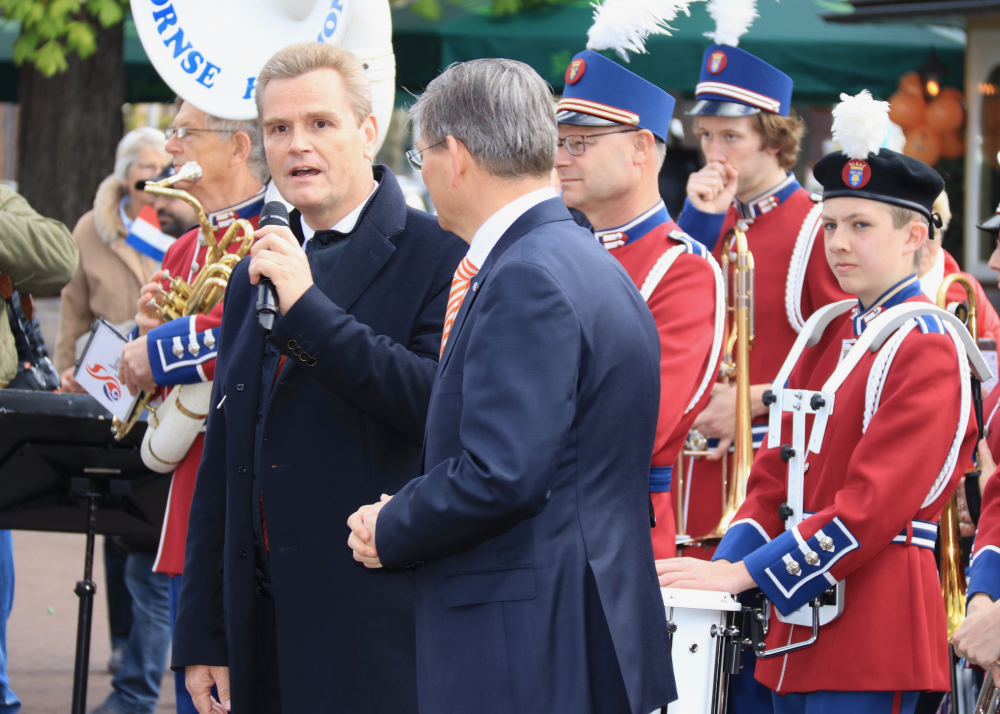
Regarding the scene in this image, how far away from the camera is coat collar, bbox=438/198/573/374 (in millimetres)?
2119

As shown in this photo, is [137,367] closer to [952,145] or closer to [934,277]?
[934,277]

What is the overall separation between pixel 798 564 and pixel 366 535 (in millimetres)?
1066

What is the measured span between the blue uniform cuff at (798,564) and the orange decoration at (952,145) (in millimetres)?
7160

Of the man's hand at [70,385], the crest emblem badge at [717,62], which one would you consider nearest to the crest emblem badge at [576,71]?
the crest emblem badge at [717,62]

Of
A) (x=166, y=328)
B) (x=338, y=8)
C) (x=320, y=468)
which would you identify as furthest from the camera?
(x=338, y=8)

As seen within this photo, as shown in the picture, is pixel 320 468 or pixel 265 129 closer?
pixel 320 468

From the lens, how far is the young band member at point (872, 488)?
2.59m

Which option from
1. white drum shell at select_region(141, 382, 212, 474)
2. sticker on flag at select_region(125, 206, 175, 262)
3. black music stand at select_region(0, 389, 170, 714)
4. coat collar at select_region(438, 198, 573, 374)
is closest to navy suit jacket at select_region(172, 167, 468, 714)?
coat collar at select_region(438, 198, 573, 374)

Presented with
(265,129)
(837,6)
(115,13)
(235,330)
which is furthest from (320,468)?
(837,6)

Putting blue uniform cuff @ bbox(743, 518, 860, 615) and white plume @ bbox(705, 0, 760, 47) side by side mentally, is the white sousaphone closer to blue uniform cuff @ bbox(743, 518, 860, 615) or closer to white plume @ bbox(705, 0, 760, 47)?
white plume @ bbox(705, 0, 760, 47)

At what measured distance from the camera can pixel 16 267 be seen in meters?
4.16

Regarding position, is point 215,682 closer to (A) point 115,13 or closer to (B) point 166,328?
(B) point 166,328

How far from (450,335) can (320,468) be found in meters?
0.55

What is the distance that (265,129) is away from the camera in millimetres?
2816
